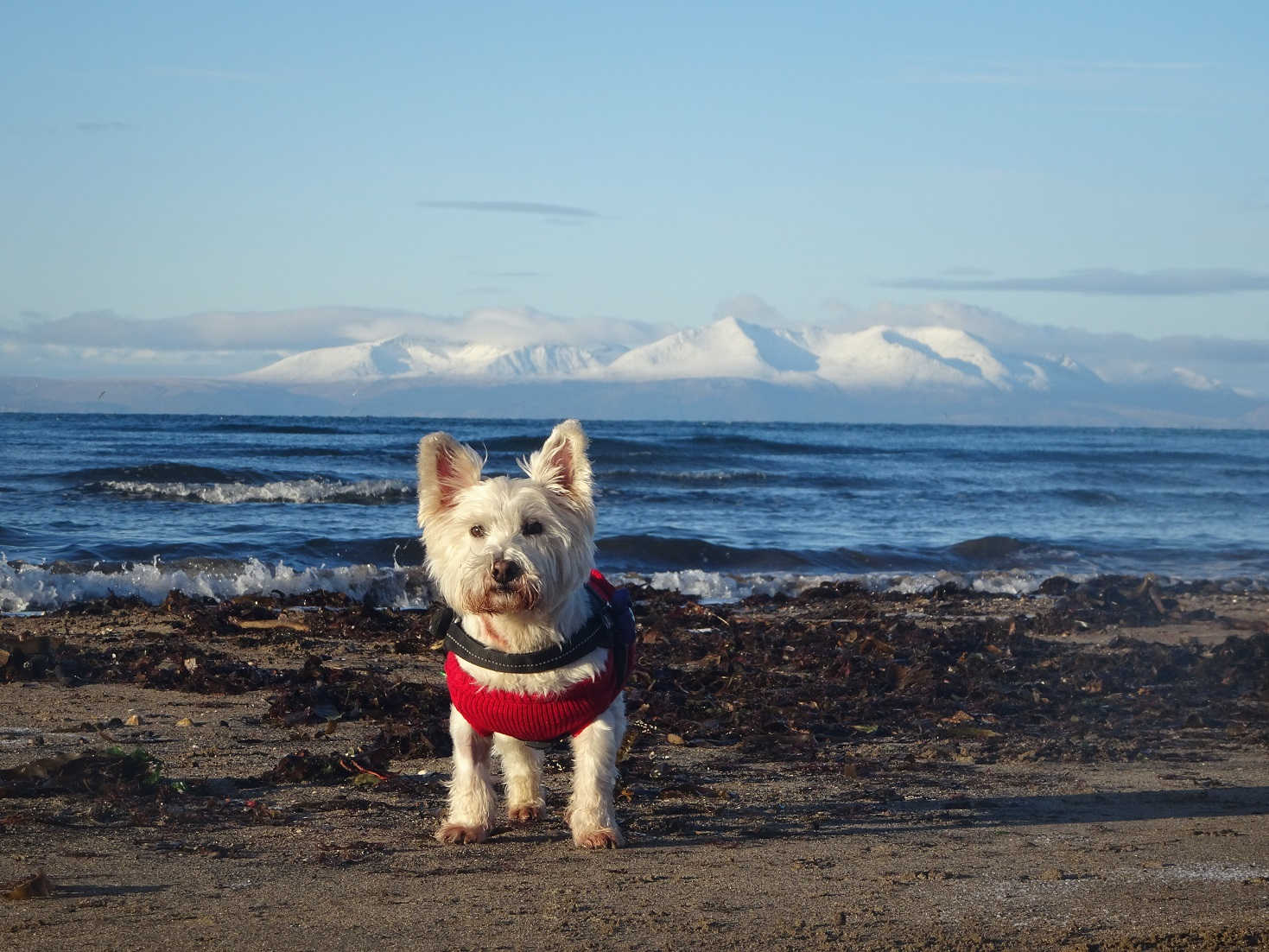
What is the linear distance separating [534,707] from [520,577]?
630mm

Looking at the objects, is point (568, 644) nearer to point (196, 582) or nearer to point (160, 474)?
point (196, 582)

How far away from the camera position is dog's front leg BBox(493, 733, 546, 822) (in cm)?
598

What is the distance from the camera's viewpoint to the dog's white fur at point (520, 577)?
5.18 meters

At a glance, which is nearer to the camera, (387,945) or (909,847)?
(387,945)

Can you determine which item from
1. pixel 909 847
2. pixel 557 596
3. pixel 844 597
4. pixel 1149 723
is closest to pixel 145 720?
pixel 557 596

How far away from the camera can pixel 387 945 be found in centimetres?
414

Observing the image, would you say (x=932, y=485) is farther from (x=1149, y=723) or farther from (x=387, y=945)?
(x=387, y=945)

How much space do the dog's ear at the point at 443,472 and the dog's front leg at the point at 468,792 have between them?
95 cm

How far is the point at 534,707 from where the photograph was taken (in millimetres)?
5340

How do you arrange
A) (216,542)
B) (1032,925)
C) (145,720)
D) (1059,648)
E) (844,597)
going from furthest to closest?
(216,542) < (844,597) < (1059,648) < (145,720) < (1032,925)

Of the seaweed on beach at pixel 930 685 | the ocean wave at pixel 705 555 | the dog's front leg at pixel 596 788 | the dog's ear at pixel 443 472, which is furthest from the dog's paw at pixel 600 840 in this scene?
the ocean wave at pixel 705 555

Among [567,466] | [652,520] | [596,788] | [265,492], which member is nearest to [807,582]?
[652,520]

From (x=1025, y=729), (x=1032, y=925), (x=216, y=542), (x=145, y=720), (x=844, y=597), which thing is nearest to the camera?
(x=1032, y=925)

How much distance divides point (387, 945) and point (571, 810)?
156 centimetres
